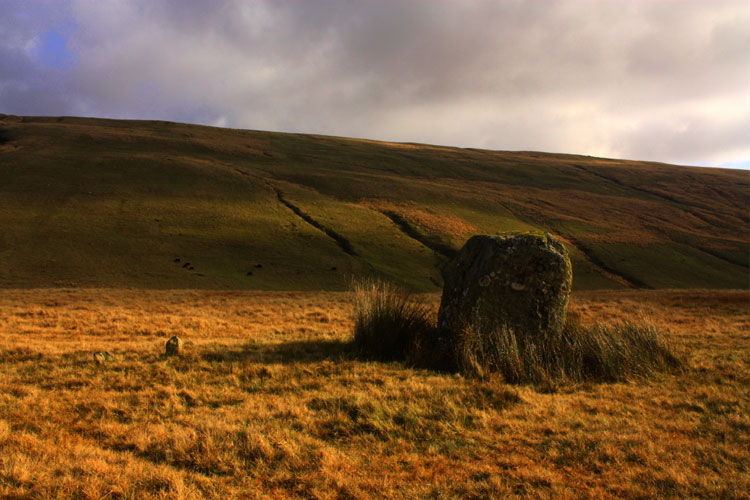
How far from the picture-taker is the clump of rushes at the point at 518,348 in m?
8.91

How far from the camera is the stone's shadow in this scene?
32.4 feet

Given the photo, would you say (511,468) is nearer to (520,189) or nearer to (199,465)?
(199,465)

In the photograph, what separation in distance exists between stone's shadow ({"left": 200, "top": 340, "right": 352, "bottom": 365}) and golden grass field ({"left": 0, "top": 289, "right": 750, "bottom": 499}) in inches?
2.9

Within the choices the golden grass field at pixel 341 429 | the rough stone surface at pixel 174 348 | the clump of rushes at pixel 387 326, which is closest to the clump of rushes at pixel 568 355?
the golden grass field at pixel 341 429

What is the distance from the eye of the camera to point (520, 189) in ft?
301

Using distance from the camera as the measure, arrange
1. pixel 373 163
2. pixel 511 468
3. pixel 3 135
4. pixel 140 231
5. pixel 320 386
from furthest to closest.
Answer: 1. pixel 373 163
2. pixel 3 135
3. pixel 140 231
4. pixel 320 386
5. pixel 511 468

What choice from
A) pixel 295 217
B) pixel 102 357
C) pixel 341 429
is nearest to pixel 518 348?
pixel 341 429

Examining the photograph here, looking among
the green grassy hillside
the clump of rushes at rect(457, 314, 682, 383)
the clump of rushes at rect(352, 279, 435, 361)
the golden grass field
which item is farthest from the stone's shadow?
the green grassy hillside

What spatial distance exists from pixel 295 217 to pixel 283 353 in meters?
48.0

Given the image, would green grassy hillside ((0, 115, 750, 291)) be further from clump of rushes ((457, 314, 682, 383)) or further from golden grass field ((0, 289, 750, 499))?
clump of rushes ((457, 314, 682, 383))

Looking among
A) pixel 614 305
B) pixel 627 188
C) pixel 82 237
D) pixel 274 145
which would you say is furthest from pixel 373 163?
pixel 614 305

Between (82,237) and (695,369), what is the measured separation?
162 ft

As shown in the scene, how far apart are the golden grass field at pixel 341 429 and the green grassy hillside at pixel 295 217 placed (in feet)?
96.7

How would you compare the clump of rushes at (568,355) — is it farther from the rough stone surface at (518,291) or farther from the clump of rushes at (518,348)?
the rough stone surface at (518,291)
